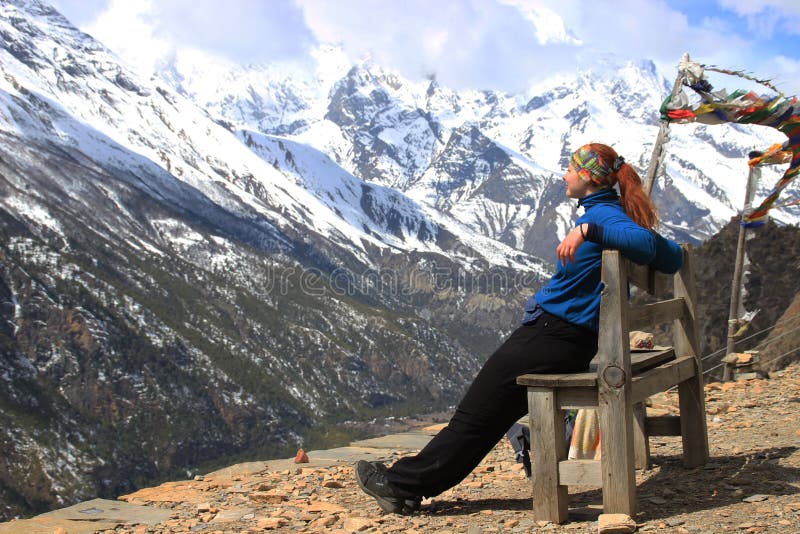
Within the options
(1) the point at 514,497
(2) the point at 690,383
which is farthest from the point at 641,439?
(1) the point at 514,497

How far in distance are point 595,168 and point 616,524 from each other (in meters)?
3.00

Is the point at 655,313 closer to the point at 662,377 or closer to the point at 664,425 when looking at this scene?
the point at 662,377

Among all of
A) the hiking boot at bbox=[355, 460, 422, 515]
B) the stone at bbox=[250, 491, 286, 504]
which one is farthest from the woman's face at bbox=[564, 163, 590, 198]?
the stone at bbox=[250, 491, 286, 504]

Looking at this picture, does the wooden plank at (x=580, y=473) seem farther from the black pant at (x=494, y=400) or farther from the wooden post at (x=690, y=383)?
the wooden post at (x=690, y=383)

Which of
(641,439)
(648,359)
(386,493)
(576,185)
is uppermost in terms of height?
(576,185)

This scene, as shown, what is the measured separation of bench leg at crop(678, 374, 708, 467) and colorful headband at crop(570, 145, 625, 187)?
96.7 inches

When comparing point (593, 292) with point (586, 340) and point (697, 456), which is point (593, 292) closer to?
point (586, 340)

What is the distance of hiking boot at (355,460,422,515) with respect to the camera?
A: 8.70 meters

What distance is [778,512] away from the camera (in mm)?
7289

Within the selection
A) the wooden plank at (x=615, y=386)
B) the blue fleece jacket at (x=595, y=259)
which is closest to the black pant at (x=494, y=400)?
the blue fleece jacket at (x=595, y=259)

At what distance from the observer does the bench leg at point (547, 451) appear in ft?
Answer: 24.8

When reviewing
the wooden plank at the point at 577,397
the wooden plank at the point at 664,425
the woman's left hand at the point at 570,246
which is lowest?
the wooden plank at the point at 664,425

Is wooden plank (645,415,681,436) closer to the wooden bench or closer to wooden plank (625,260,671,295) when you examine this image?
the wooden bench

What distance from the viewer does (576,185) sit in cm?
804
